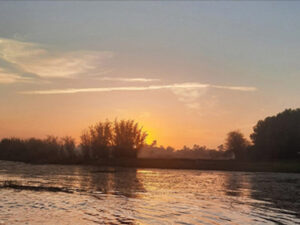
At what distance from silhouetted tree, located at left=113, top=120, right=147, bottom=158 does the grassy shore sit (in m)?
7.70

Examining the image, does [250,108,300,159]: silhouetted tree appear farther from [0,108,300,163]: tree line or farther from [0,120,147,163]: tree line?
[0,120,147,163]: tree line

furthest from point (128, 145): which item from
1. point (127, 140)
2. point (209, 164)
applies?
point (209, 164)

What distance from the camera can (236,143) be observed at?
104 meters

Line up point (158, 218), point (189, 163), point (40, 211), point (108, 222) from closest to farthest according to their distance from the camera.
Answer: point (108, 222)
point (158, 218)
point (40, 211)
point (189, 163)

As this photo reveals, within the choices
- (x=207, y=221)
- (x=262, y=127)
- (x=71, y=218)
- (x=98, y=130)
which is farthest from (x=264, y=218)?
(x=98, y=130)

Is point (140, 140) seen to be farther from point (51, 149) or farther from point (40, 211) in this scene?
point (40, 211)

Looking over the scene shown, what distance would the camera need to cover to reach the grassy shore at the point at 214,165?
212ft

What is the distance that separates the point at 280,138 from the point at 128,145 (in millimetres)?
43246

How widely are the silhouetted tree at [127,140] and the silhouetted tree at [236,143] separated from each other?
88.5ft

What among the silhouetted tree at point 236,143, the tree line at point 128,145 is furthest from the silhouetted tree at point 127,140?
the silhouetted tree at point 236,143

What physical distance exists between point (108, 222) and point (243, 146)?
314ft

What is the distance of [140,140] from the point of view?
102 m

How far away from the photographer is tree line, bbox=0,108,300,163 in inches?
3467

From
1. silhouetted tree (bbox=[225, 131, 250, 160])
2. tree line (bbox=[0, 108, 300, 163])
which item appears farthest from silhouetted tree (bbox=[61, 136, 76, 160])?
silhouetted tree (bbox=[225, 131, 250, 160])
